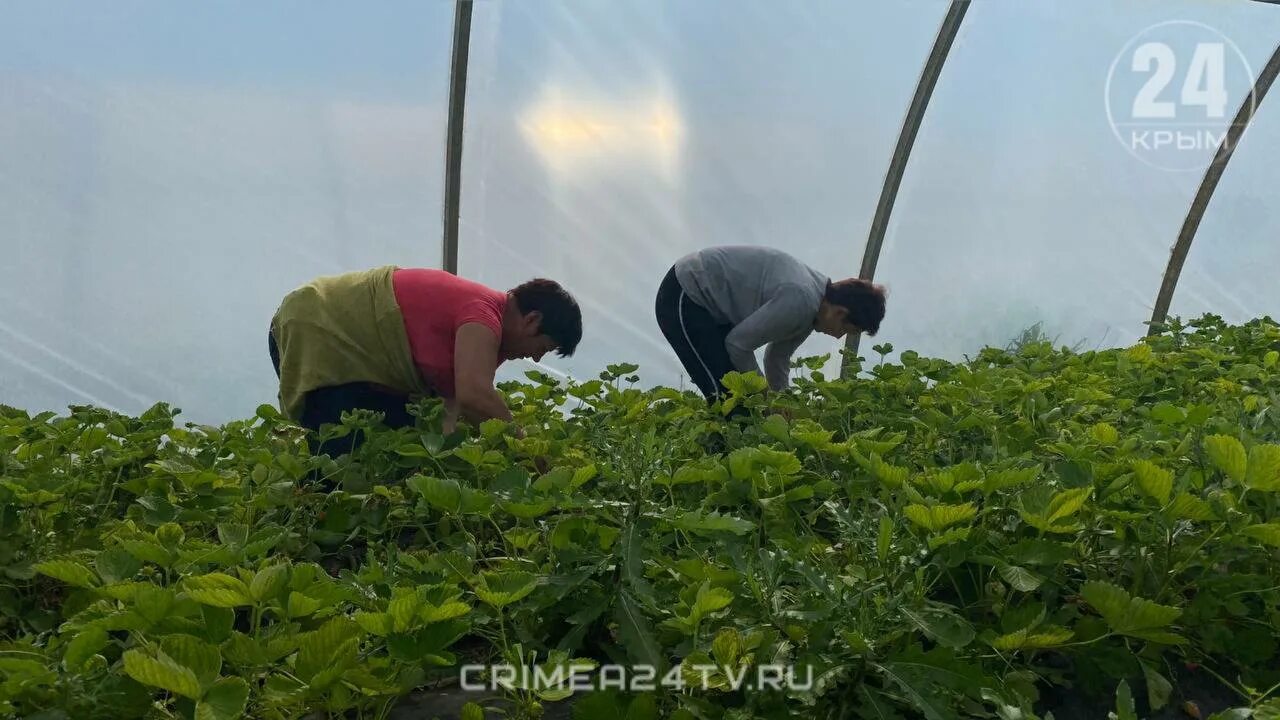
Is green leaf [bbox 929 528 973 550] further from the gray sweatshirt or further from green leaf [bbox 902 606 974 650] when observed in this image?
the gray sweatshirt

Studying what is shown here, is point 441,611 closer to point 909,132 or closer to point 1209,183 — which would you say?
point 909,132

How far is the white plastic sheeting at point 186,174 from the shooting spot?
545 cm

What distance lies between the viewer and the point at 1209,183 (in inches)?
323

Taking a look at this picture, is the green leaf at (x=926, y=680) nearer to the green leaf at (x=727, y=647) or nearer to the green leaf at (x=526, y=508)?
the green leaf at (x=727, y=647)

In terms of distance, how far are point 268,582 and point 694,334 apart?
3.51 meters

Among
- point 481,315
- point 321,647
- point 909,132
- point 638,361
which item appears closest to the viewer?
point 321,647

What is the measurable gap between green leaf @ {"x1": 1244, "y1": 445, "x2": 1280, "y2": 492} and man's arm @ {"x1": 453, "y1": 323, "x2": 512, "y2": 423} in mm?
2201

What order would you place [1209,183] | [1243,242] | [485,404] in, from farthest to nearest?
[1243,242]
[1209,183]
[485,404]

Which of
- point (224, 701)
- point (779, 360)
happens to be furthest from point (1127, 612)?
point (779, 360)

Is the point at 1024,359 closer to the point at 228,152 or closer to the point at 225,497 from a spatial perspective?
the point at 225,497

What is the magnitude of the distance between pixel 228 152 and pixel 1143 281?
7.85 meters

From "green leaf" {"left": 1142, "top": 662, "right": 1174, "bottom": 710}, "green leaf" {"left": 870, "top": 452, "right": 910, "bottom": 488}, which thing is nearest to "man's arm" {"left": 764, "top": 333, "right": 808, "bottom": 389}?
"green leaf" {"left": 870, "top": 452, "right": 910, "bottom": 488}

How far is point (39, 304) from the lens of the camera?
5.46m

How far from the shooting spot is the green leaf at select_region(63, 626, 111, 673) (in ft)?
2.98
